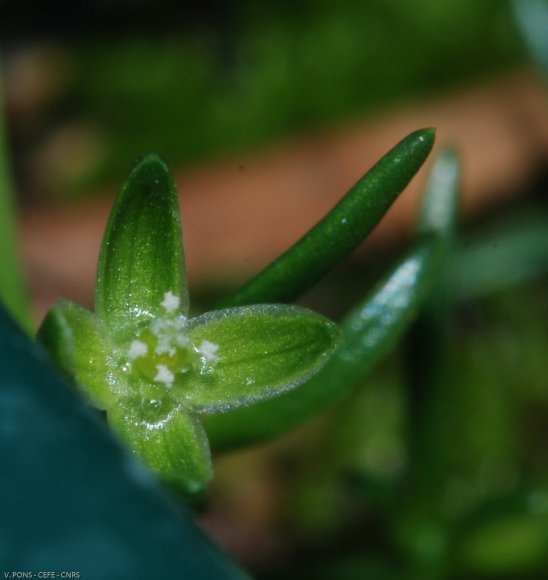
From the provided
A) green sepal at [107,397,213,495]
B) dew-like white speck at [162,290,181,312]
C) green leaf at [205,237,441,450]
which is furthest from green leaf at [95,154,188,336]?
green leaf at [205,237,441,450]

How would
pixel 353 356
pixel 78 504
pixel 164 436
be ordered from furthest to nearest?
pixel 353 356
pixel 164 436
pixel 78 504

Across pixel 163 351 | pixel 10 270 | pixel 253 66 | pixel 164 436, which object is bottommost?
pixel 164 436

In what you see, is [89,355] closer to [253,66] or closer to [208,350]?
[208,350]

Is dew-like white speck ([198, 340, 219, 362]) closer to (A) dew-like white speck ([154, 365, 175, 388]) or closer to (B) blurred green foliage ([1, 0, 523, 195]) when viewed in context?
(A) dew-like white speck ([154, 365, 175, 388])

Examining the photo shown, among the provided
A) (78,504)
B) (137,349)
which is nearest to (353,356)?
(137,349)

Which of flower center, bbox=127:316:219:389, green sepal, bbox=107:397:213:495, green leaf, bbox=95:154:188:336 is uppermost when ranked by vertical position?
green leaf, bbox=95:154:188:336

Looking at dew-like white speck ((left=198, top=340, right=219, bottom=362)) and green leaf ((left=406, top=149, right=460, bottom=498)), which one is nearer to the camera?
dew-like white speck ((left=198, top=340, right=219, bottom=362))

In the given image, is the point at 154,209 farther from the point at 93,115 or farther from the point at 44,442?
the point at 93,115

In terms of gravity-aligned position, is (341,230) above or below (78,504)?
above
